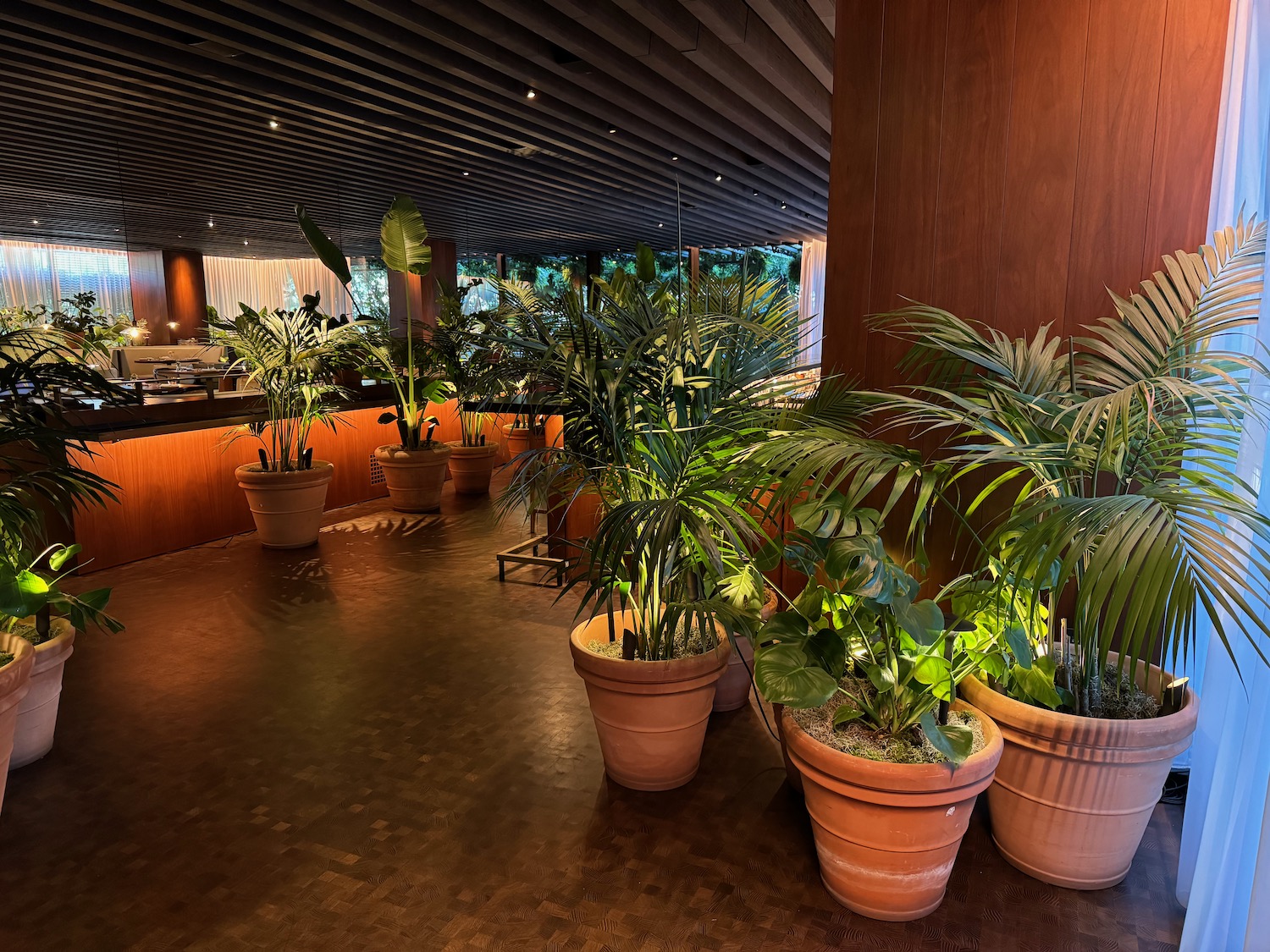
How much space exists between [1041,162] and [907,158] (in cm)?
42

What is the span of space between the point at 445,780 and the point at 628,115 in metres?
5.65

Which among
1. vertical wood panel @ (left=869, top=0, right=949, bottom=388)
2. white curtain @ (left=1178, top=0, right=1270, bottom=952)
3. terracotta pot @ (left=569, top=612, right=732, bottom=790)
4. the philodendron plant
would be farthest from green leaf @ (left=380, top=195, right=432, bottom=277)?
white curtain @ (left=1178, top=0, right=1270, bottom=952)

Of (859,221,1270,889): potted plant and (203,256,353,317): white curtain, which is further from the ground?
(203,256,353,317): white curtain

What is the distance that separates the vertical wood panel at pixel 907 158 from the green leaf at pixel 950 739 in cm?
135

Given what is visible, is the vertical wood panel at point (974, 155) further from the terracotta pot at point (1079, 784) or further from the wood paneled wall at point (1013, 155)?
the terracotta pot at point (1079, 784)

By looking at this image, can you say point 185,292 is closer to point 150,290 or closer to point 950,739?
point 150,290

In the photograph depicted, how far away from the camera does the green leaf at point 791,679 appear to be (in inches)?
74.9

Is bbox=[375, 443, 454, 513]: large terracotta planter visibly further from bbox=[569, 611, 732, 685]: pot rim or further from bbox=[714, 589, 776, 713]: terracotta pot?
bbox=[569, 611, 732, 685]: pot rim

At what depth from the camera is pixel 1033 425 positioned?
201 centimetres

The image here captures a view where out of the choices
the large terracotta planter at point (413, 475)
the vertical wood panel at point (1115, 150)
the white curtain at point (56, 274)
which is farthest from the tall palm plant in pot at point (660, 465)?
the white curtain at point (56, 274)

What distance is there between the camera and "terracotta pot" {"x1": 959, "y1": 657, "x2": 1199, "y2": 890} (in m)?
2.00

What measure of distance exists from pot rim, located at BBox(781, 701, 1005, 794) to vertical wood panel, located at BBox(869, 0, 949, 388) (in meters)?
1.37

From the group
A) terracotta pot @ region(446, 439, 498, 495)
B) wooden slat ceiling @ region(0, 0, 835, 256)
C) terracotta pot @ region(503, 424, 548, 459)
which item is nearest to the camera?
wooden slat ceiling @ region(0, 0, 835, 256)

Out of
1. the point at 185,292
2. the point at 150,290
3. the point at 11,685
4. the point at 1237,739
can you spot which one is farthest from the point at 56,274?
the point at 1237,739
